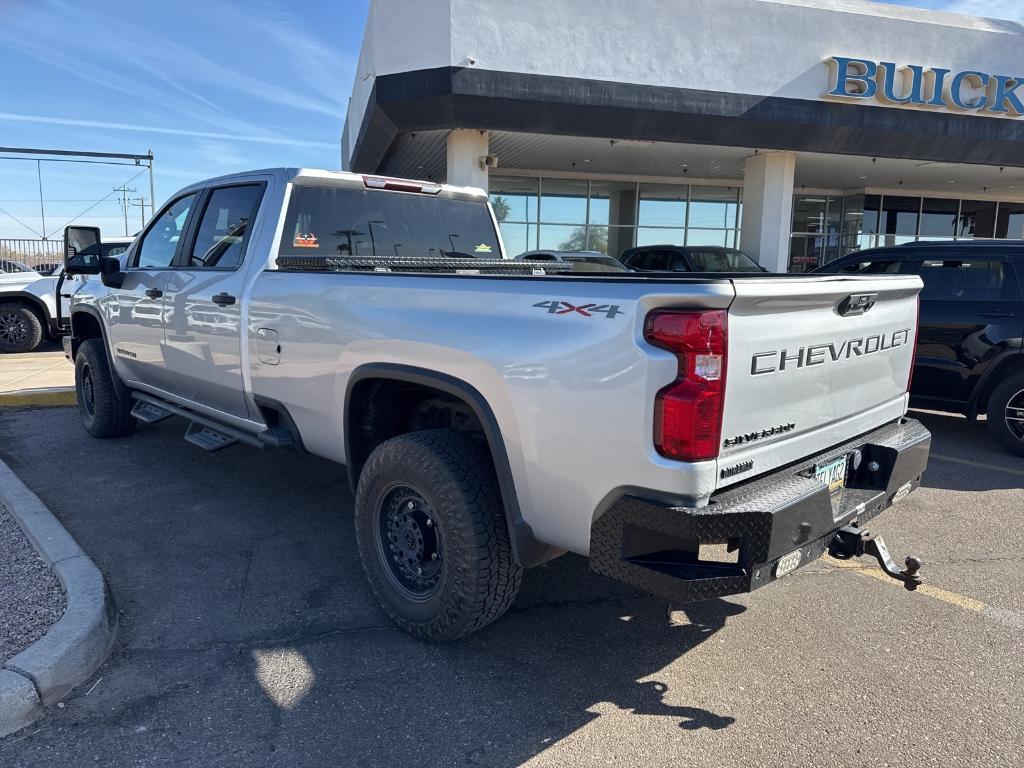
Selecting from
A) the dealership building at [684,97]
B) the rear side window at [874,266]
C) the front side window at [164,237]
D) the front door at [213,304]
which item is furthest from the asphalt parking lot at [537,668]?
the dealership building at [684,97]

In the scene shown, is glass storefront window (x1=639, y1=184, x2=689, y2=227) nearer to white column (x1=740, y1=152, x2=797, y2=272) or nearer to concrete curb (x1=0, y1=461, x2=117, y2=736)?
white column (x1=740, y1=152, x2=797, y2=272)

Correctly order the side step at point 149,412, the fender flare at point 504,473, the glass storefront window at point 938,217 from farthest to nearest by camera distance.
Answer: the glass storefront window at point 938,217
the side step at point 149,412
the fender flare at point 504,473

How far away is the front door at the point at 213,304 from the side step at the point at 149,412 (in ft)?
1.17

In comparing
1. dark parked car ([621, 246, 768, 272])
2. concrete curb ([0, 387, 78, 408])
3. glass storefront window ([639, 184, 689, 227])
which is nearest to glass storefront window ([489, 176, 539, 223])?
glass storefront window ([639, 184, 689, 227])

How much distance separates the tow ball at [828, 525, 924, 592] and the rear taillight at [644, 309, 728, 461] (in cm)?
101

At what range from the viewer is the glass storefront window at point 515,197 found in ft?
65.0

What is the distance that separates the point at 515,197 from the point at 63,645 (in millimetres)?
18304

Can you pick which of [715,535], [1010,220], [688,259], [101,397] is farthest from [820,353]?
[1010,220]

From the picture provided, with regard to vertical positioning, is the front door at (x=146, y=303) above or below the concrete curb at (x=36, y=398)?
above

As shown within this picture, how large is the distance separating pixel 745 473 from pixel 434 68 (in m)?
12.2

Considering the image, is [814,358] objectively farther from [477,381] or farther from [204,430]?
[204,430]

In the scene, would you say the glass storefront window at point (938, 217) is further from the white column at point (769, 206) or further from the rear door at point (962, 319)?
the rear door at point (962, 319)

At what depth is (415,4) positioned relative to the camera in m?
13.0

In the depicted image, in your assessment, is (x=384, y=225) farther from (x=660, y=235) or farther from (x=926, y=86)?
(x=660, y=235)
